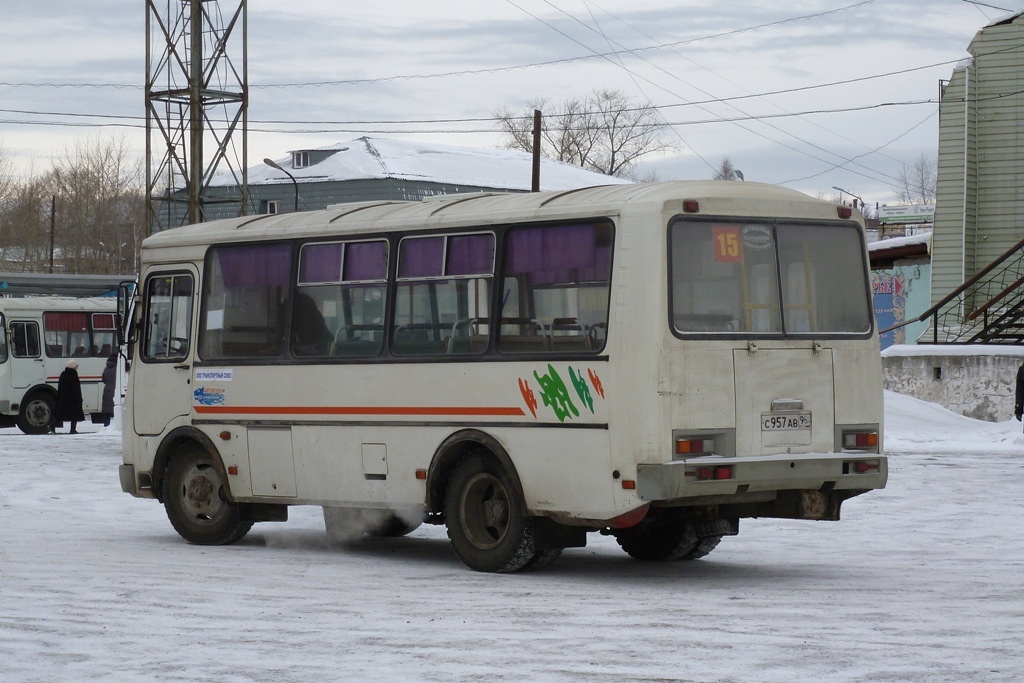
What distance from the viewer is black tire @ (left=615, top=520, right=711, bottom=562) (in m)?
12.8

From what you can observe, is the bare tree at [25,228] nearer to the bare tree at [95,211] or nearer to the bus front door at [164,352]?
the bare tree at [95,211]

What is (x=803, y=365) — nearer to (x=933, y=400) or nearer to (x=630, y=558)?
(x=630, y=558)

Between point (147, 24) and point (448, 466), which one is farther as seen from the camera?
point (147, 24)

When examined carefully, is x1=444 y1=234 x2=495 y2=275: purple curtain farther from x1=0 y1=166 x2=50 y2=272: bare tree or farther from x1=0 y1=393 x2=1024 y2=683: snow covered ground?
x1=0 y1=166 x2=50 y2=272: bare tree

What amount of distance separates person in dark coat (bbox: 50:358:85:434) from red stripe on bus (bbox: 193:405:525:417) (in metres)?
20.9

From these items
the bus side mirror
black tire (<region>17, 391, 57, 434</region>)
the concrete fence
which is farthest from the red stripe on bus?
black tire (<region>17, 391, 57, 434</region>)

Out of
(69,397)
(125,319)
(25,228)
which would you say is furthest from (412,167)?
(125,319)

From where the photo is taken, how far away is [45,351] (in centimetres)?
3766

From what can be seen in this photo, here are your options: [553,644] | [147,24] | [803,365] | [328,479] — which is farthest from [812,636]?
[147,24]

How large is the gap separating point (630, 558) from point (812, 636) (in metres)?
4.64

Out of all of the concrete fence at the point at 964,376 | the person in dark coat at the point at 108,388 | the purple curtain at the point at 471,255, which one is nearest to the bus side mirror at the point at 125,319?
the purple curtain at the point at 471,255

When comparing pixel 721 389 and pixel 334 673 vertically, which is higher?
pixel 721 389

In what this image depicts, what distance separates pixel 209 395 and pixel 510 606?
5.10 m

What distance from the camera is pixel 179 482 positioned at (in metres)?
14.6
